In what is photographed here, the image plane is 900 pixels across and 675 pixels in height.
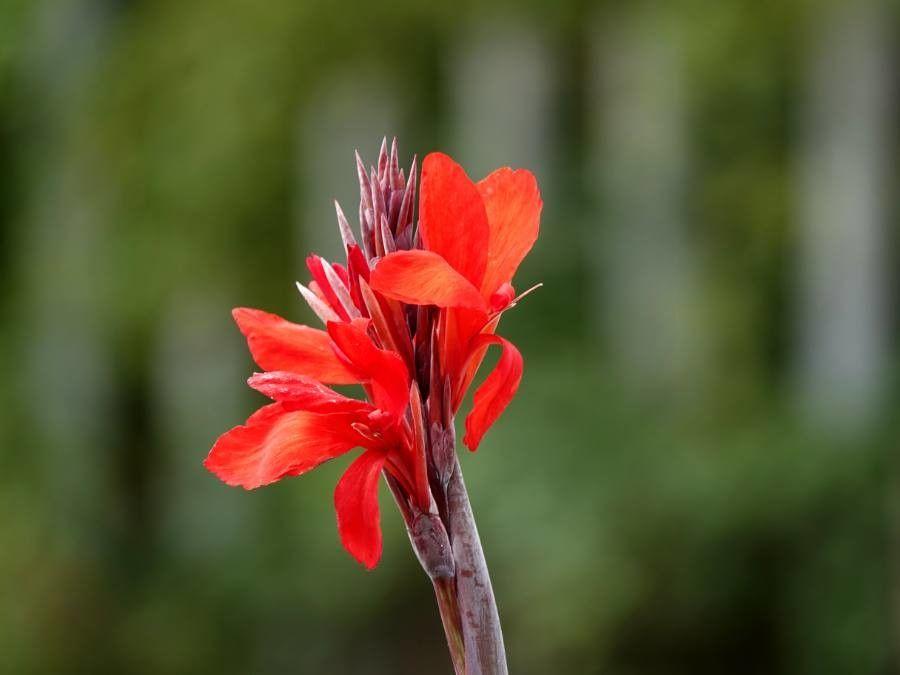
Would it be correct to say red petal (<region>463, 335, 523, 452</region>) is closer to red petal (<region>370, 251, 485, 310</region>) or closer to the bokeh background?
red petal (<region>370, 251, 485, 310</region>)

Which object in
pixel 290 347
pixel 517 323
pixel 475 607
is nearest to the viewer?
pixel 475 607

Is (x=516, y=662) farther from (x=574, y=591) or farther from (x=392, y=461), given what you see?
(x=392, y=461)

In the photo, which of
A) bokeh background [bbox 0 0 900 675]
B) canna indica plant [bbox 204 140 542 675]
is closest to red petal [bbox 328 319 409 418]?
canna indica plant [bbox 204 140 542 675]

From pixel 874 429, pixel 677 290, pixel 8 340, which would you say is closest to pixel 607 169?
pixel 677 290

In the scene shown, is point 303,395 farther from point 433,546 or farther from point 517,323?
point 517,323

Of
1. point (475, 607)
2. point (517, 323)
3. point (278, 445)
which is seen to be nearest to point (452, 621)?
point (475, 607)

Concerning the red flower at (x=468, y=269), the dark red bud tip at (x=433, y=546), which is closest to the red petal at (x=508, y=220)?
the red flower at (x=468, y=269)

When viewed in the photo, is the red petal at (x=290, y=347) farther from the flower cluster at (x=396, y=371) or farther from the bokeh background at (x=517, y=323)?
the bokeh background at (x=517, y=323)
